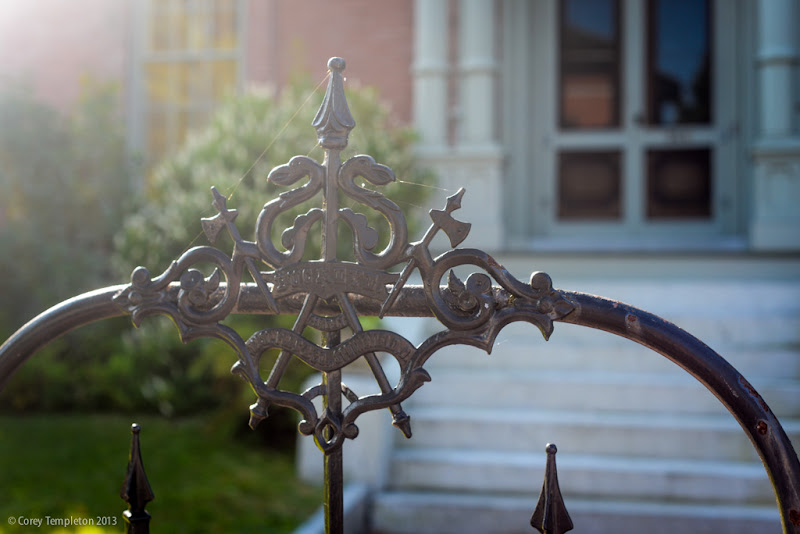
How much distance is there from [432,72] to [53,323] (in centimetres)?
572

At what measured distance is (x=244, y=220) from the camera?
4.79 m

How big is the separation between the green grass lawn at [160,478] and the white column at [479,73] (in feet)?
10.9

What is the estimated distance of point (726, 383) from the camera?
1.07 m

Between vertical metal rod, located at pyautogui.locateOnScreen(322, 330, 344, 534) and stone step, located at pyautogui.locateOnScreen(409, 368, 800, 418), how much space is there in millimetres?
3469

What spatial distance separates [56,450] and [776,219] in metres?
5.57

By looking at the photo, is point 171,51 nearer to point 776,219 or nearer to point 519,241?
point 519,241

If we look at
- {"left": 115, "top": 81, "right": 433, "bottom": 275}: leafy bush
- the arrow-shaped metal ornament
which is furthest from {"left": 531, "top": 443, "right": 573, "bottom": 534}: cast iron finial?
{"left": 115, "top": 81, "right": 433, "bottom": 275}: leafy bush

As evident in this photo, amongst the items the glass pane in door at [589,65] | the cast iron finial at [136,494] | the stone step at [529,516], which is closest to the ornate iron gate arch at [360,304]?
the cast iron finial at [136,494]

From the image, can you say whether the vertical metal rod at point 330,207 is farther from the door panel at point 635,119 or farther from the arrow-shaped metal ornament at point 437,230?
the door panel at point 635,119

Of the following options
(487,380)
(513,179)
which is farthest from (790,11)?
(487,380)

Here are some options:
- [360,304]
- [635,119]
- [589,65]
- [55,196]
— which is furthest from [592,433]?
[55,196]

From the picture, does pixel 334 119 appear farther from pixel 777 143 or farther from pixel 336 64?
pixel 777 143

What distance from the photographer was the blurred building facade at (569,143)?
14.6ft

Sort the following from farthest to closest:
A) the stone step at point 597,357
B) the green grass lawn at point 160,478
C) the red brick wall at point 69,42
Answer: the red brick wall at point 69,42 < the stone step at point 597,357 < the green grass lawn at point 160,478
